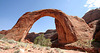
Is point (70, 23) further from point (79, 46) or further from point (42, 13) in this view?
point (42, 13)

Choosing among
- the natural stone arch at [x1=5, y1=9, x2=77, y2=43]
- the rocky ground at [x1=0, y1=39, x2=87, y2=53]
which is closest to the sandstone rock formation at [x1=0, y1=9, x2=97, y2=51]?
the natural stone arch at [x1=5, y1=9, x2=77, y2=43]

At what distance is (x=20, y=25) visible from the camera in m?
8.91

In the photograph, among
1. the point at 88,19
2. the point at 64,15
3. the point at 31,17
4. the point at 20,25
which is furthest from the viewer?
the point at 88,19

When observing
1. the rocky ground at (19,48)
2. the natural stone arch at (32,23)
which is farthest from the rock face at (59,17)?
the rocky ground at (19,48)

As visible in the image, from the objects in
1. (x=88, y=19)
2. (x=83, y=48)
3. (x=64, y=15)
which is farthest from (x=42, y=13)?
(x=88, y=19)

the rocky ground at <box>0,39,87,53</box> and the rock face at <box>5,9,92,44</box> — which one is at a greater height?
the rock face at <box>5,9,92,44</box>

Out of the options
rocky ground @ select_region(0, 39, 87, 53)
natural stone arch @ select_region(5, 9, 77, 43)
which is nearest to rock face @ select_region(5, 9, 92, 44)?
natural stone arch @ select_region(5, 9, 77, 43)

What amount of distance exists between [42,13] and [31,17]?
6.34ft

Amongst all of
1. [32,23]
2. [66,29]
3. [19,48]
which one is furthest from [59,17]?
[19,48]

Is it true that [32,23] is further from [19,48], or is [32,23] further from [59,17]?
[19,48]

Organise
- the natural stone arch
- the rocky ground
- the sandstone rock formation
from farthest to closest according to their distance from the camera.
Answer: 1. the sandstone rock formation
2. the natural stone arch
3. the rocky ground

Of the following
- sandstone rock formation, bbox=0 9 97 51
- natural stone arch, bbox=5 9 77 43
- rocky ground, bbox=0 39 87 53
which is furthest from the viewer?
sandstone rock formation, bbox=0 9 97 51

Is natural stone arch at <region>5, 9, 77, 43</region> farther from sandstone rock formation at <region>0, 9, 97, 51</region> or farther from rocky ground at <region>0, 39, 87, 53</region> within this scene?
rocky ground at <region>0, 39, 87, 53</region>

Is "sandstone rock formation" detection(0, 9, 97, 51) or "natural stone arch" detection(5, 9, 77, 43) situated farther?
"sandstone rock formation" detection(0, 9, 97, 51)
